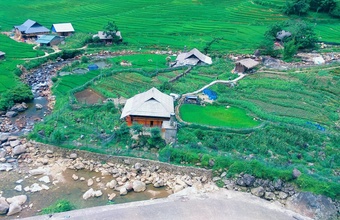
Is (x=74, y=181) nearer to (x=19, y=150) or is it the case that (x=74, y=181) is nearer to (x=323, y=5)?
(x=19, y=150)

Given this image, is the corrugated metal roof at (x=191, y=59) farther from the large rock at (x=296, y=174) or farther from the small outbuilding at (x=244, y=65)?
the large rock at (x=296, y=174)

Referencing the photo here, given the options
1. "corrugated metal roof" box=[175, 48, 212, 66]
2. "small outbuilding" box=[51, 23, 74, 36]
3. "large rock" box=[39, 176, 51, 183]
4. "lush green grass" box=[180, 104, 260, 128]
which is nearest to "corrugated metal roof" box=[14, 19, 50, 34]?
"small outbuilding" box=[51, 23, 74, 36]

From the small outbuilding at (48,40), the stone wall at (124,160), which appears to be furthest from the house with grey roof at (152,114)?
the small outbuilding at (48,40)

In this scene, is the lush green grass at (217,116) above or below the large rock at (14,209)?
above

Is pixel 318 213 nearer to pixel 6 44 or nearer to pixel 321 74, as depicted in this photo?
pixel 321 74

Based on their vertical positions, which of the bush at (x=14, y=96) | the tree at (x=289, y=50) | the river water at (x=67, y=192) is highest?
the tree at (x=289, y=50)

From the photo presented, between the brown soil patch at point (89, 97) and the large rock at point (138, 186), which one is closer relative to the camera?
the large rock at point (138, 186)
